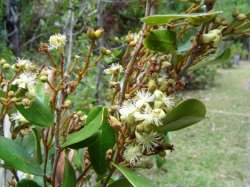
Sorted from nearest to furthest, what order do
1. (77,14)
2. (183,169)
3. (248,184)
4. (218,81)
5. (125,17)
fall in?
1. (77,14)
2. (248,184)
3. (183,169)
4. (125,17)
5. (218,81)

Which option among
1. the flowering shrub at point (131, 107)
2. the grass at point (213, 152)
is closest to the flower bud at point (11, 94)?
the flowering shrub at point (131, 107)

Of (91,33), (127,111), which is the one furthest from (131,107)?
(91,33)

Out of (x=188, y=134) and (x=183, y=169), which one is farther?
(x=188, y=134)

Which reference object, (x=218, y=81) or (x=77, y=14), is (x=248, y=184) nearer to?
(x=77, y=14)

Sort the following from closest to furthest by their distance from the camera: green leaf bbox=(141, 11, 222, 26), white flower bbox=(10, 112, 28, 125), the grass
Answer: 1. green leaf bbox=(141, 11, 222, 26)
2. white flower bbox=(10, 112, 28, 125)
3. the grass

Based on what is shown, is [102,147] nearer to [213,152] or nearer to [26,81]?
[26,81]

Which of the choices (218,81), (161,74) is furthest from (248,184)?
(218,81)

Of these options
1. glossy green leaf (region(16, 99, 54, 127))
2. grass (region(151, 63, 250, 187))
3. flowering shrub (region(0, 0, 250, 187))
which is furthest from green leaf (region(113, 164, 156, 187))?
grass (region(151, 63, 250, 187))

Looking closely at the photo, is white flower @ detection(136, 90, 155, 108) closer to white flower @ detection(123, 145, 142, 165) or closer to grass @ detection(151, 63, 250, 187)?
white flower @ detection(123, 145, 142, 165)
